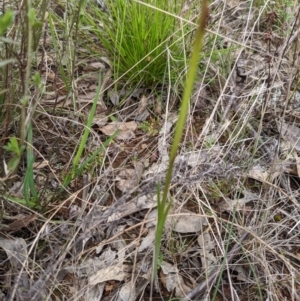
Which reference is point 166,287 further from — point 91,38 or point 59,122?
point 91,38

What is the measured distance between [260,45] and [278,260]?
3.46ft

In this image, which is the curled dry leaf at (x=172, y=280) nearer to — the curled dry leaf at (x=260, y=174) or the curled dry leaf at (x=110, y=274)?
the curled dry leaf at (x=110, y=274)

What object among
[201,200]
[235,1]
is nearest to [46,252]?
[201,200]

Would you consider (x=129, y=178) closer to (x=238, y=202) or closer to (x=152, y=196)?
(x=152, y=196)

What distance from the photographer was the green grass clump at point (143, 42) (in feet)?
5.76

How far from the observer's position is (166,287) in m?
1.32

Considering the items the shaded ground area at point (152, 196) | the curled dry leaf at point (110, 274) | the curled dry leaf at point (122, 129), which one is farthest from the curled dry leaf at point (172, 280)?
the curled dry leaf at point (122, 129)

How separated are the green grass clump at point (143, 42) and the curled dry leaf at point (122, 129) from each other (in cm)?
19

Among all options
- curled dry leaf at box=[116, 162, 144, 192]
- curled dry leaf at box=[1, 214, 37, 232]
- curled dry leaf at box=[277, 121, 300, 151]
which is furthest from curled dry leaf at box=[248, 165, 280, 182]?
curled dry leaf at box=[1, 214, 37, 232]

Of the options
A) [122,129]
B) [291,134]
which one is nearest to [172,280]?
[122,129]

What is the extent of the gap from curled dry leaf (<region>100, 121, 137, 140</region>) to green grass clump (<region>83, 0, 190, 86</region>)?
0.62 ft

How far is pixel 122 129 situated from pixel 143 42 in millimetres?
352

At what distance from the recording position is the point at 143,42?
1.76 metres

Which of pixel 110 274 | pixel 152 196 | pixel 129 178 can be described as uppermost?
pixel 152 196
